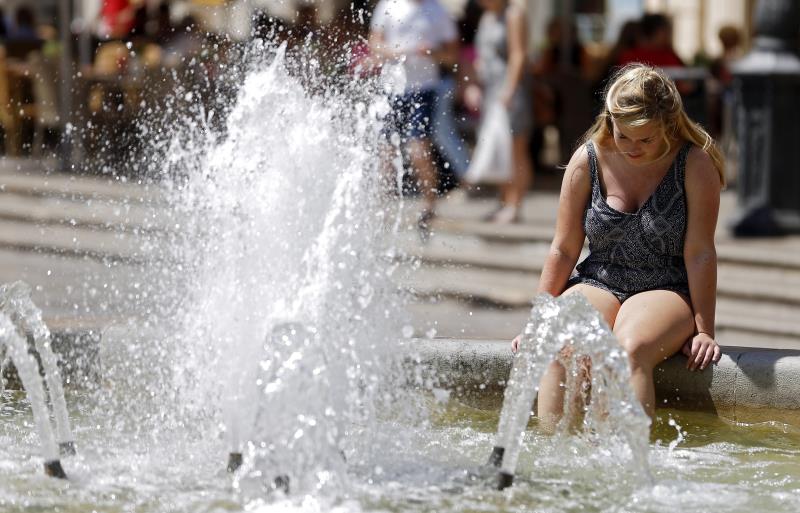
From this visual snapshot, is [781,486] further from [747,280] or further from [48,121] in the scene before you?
[48,121]

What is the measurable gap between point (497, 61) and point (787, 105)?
1.93 m

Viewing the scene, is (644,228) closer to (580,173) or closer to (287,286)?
(580,173)

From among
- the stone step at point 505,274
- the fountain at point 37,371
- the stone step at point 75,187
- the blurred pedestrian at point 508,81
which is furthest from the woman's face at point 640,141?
the stone step at point 75,187

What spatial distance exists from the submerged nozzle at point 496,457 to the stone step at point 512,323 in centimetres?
271

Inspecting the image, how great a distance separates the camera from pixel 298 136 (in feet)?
14.5

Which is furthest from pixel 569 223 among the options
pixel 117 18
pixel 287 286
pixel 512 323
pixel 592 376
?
pixel 117 18

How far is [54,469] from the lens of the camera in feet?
12.1

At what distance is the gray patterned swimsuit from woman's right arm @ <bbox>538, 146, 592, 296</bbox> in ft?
0.08

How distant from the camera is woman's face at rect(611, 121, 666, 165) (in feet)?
13.2

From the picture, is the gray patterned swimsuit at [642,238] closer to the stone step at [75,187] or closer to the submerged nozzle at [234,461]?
the submerged nozzle at [234,461]

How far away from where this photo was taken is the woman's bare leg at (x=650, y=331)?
3.97 m

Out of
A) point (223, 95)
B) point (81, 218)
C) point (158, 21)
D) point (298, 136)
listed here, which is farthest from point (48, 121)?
point (298, 136)

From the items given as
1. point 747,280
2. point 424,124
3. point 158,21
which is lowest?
point 747,280

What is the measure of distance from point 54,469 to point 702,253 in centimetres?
197
